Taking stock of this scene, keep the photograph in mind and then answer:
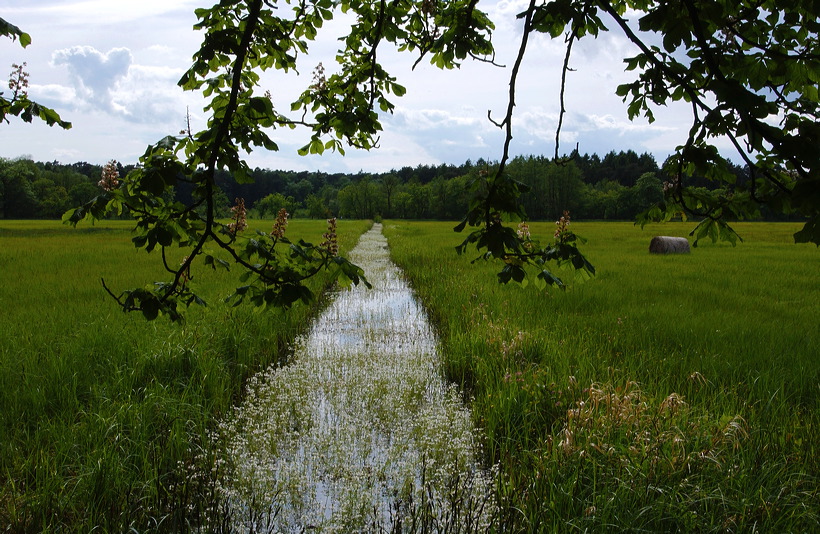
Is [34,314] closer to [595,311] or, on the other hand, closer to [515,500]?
[515,500]

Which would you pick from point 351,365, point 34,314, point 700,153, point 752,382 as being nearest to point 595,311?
point 752,382

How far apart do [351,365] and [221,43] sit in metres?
4.51

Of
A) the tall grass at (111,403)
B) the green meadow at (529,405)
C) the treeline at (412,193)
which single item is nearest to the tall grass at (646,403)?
the green meadow at (529,405)

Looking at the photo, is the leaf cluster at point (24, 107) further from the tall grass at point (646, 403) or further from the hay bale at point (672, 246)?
the hay bale at point (672, 246)

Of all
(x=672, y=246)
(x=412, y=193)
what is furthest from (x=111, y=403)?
(x=412, y=193)

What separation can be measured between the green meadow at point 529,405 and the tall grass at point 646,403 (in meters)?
0.02

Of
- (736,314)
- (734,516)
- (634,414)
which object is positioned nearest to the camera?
(734,516)

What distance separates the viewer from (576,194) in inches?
3386

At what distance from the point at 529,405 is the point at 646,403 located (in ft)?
3.11

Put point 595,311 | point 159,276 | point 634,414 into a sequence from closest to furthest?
point 634,414, point 595,311, point 159,276

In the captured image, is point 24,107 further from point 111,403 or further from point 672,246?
point 672,246

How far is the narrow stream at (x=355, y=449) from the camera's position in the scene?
3051mm

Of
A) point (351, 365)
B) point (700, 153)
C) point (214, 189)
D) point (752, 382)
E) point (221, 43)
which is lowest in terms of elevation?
point (351, 365)

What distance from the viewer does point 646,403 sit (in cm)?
381
